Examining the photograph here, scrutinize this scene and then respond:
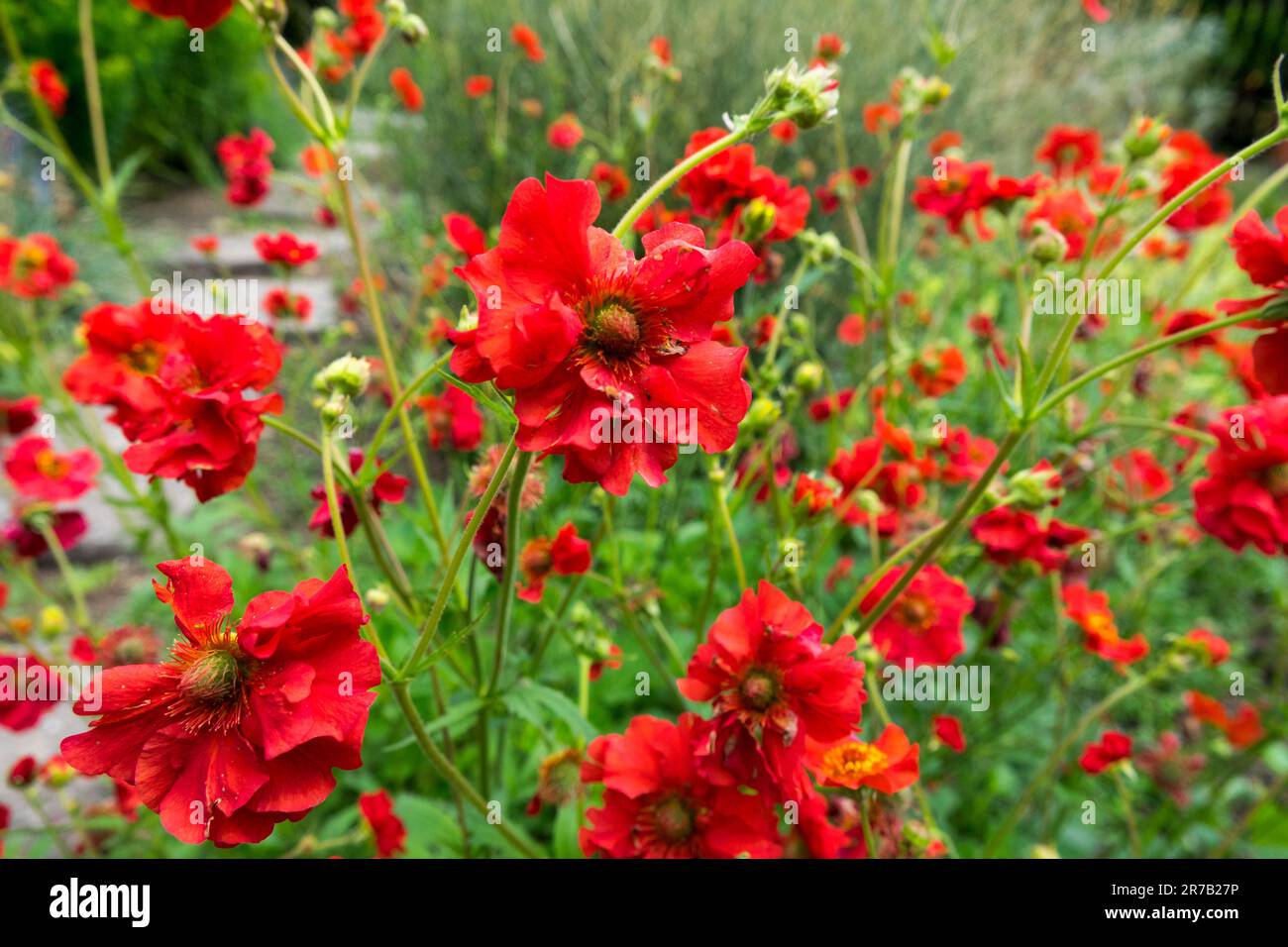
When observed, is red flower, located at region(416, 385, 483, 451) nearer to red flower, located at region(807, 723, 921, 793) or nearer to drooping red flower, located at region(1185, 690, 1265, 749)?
red flower, located at region(807, 723, 921, 793)

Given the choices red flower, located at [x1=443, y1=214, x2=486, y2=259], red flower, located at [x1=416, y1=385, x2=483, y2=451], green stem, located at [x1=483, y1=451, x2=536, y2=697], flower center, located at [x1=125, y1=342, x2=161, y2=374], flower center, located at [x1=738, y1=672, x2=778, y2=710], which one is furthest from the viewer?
red flower, located at [x1=416, y1=385, x2=483, y2=451]

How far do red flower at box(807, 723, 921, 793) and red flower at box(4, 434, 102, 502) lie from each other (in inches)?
74.6

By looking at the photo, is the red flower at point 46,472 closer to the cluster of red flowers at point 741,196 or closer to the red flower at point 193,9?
the red flower at point 193,9

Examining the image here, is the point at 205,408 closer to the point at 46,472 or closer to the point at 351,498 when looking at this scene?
the point at 351,498

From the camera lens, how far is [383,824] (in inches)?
52.5

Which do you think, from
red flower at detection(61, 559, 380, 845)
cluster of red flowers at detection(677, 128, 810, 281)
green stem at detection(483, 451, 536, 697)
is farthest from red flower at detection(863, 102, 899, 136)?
red flower at detection(61, 559, 380, 845)

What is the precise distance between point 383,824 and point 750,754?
79 cm

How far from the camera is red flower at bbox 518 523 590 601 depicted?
119 cm

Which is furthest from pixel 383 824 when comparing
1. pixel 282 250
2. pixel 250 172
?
pixel 250 172
